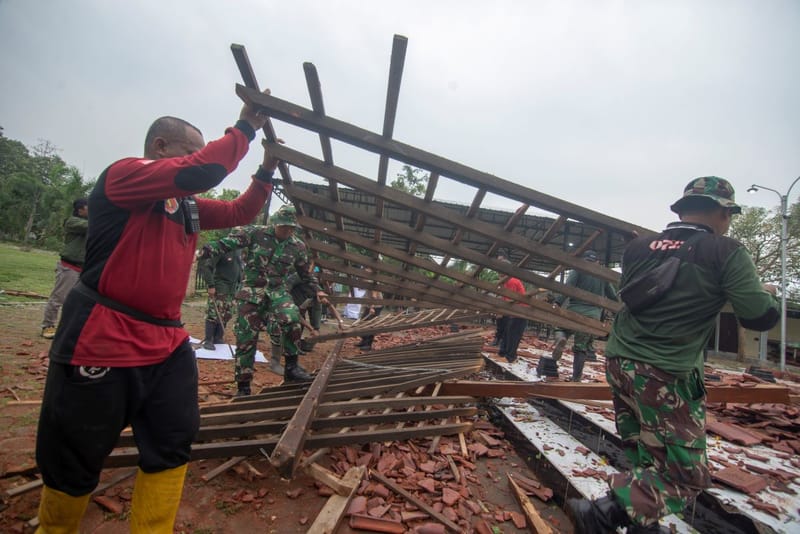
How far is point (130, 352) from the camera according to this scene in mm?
1402

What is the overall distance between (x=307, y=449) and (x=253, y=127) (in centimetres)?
207

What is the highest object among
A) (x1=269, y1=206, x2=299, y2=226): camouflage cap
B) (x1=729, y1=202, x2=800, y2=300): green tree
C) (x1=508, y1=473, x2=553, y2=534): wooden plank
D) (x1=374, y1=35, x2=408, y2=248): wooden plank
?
(x1=729, y1=202, x2=800, y2=300): green tree

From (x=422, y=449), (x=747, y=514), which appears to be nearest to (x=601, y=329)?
(x=747, y=514)

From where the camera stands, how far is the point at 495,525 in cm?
210

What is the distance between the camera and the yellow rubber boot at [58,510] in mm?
1354

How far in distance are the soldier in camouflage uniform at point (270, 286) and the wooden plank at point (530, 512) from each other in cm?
248

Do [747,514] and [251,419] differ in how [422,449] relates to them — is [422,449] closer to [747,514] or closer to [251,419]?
[251,419]

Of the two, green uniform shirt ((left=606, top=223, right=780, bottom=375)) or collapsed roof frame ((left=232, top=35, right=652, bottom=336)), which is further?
collapsed roof frame ((left=232, top=35, right=652, bottom=336))

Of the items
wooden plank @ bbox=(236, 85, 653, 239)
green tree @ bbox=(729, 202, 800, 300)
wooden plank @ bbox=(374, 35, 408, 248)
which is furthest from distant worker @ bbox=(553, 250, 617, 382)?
green tree @ bbox=(729, 202, 800, 300)

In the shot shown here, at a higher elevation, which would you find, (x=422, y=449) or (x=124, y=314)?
(x=124, y=314)

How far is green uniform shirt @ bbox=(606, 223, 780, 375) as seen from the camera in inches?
69.6

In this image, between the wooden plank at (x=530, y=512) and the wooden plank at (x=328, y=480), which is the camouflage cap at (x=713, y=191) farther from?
the wooden plank at (x=328, y=480)

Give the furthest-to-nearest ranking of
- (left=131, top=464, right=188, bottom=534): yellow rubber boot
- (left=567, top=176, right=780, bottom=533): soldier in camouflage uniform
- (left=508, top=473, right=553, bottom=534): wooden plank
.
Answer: (left=508, top=473, right=553, bottom=534): wooden plank < (left=567, top=176, right=780, bottom=533): soldier in camouflage uniform < (left=131, top=464, right=188, bottom=534): yellow rubber boot

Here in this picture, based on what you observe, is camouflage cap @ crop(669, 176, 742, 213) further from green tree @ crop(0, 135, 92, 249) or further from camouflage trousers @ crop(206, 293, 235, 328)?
green tree @ crop(0, 135, 92, 249)
